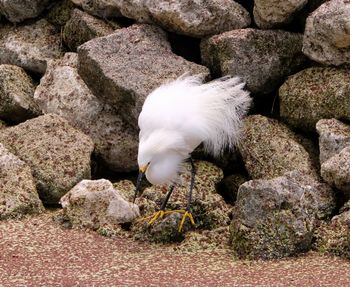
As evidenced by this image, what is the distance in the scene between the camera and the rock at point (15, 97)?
745cm

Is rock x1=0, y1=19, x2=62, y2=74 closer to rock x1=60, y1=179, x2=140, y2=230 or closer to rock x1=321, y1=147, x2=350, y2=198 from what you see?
rock x1=60, y1=179, x2=140, y2=230

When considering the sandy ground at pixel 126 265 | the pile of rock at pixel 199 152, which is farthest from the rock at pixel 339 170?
the sandy ground at pixel 126 265

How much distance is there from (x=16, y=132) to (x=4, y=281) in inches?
86.3

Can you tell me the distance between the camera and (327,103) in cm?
650

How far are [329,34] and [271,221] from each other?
5.66ft

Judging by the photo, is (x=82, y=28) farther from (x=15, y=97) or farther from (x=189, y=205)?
(x=189, y=205)

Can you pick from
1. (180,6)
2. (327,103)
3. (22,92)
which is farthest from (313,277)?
(22,92)

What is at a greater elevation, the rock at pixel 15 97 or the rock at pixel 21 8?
the rock at pixel 21 8

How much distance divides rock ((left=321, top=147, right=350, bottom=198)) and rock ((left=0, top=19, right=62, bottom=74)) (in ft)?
10.6

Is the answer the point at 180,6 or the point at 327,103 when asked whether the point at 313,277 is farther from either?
the point at 180,6

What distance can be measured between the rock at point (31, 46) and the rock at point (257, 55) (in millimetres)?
1918

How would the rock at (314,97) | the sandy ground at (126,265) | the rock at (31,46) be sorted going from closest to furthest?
the sandy ground at (126,265) → the rock at (314,97) → the rock at (31,46)

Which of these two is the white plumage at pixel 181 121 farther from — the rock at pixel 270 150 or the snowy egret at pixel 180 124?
the rock at pixel 270 150

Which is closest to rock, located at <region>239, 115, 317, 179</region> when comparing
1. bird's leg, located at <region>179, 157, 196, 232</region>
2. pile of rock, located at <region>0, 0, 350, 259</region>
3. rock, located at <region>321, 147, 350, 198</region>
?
pile of rock, located at <region>0, 0, 350, 259</region>
